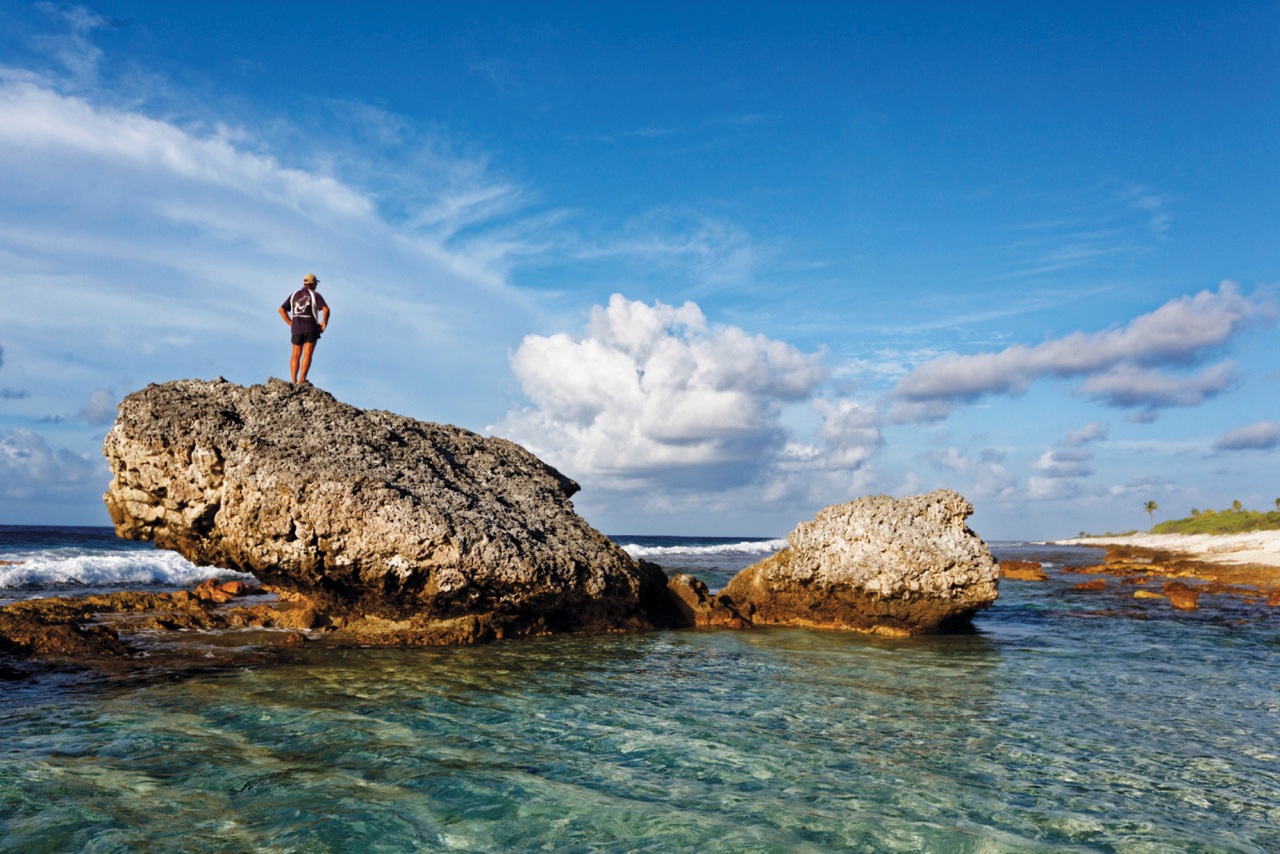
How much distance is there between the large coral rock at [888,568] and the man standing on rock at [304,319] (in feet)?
32.1

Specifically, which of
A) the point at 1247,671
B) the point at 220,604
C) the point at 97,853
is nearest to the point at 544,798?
the point at 97,853

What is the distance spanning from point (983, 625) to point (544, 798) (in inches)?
528

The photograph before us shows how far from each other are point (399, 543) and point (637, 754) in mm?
6010

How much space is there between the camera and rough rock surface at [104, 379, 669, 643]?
11648mm

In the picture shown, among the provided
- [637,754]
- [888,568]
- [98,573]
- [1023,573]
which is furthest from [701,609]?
[1023,573]

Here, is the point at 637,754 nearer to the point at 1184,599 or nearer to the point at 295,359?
the point at 295,359

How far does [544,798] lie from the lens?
5730mm

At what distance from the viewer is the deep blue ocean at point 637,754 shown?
5.18 metres

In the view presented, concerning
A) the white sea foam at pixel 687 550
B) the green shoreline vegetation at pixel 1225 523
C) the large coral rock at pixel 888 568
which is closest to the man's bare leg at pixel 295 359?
the large coral rock at pixel 888 568

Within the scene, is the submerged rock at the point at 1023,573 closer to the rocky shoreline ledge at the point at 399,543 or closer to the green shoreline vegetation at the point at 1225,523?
the rocky shoreline ledge at the point at 399,543

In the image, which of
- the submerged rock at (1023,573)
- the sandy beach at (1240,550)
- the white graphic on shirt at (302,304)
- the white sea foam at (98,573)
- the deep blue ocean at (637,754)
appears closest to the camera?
the deep blue ocean at (637,754)

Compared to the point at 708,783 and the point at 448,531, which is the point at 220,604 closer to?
the point at 448,531

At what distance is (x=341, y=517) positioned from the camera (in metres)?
11.5

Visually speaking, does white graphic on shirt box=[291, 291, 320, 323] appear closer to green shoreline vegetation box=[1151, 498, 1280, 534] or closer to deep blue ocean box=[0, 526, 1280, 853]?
deep blue ocean box=[0, 526, 1280, 853]
